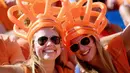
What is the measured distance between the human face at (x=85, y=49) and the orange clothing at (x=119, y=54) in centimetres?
21

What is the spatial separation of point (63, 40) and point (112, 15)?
81.4 inches

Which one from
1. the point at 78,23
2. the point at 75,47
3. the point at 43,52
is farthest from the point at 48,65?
the point at 78,23

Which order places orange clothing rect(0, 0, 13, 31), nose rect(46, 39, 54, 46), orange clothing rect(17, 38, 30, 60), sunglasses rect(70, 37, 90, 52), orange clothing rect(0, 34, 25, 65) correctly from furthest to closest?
orange clothing rect(0, 0, 13, 31), orange clothing rect(17, 38, 30, 60), orange clothing rect(0, 34, 25, 65), sunglasses rect(70, 37, 90, 52), nose rect(46, 39, 54, 46)

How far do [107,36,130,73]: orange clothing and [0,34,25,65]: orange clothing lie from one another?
52 centimetres

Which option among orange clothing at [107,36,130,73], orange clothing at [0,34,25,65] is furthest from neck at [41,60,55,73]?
orange clothing at [107,36,130,73]

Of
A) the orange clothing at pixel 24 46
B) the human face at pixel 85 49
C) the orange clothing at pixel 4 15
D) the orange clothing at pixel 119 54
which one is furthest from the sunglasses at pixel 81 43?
the orange clothing at pixel 4 15

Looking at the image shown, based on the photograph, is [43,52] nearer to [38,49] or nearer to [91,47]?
[38,49]

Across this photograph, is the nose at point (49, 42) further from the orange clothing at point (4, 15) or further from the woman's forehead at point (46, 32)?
the orange clothing at point (4, 15)

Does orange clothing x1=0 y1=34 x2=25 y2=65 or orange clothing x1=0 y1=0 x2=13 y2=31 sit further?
orange clothing x1=0 y1=0 x2=13 y2=31

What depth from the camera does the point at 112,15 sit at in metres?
4.73

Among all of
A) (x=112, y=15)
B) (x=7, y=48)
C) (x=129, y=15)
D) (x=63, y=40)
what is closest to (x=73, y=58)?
(x=63, y=40)

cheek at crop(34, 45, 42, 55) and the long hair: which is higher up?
cheek at crop(34, 45, 42, 55)

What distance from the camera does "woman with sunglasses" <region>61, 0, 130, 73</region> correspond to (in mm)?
2758

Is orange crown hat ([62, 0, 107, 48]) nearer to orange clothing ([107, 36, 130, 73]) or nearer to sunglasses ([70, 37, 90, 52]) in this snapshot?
sunglasses ([70, 37, 90, 52])
